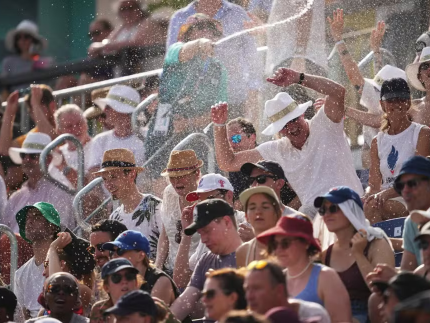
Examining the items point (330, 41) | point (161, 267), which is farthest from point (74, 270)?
point (330, 41)

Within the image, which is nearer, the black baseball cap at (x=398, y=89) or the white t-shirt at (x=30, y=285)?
the black baseball cap at (x=398, y=89)

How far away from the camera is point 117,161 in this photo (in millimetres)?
11000

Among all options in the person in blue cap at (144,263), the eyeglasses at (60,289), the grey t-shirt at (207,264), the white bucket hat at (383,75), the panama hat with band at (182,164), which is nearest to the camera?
the grey t-shirt at (207,264)

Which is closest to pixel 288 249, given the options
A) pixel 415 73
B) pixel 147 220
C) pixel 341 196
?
pixel 341 196

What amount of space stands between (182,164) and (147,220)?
0.65 m

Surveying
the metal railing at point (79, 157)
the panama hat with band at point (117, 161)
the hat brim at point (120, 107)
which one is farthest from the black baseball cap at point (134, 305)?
the hat brim at point (120, 107)

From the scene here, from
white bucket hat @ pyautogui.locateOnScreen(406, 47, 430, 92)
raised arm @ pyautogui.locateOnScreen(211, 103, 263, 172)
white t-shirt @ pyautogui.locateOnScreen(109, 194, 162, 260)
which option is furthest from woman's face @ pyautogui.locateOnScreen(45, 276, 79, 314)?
white bucket hat @ pyautogui.locateOnScreen(406, 47, 430, 92)

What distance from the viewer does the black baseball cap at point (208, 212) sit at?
28.2 ft

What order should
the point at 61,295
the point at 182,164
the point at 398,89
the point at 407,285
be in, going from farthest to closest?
the point at 182,164, the point at 398,89, the point at 61,295, the point at 407,285

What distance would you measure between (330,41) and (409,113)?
234 centimetres

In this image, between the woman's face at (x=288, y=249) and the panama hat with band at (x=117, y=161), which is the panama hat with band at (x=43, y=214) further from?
the woman's face at (x=288, y=249)

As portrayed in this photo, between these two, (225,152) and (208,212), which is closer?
(208,212)

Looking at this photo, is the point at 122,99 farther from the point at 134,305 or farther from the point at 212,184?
the point at 134,305

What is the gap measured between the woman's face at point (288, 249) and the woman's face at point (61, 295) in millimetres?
2101
